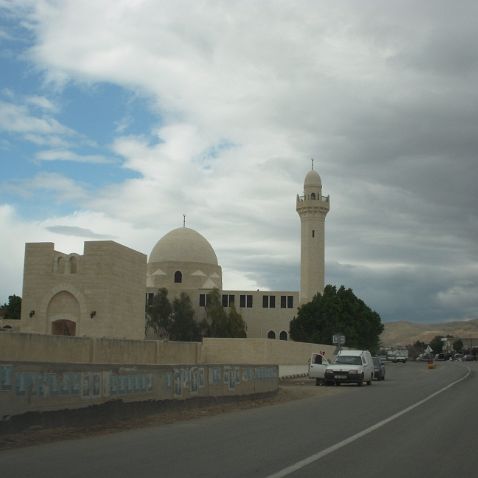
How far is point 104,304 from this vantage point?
45.7 metres

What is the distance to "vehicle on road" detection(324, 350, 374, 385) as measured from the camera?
3434 centimetres

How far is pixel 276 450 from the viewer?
37.5 feet

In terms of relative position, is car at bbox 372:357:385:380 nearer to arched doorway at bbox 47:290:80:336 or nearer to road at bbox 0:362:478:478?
arched doorway at bbox 47:290:80:336

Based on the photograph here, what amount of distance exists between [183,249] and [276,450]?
7970cm

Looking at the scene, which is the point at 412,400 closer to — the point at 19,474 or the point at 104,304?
the point at 19,474

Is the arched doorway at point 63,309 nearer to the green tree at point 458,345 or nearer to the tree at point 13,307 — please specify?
the tree at point 13,307

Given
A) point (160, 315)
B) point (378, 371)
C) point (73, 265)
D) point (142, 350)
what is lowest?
point (378, 371)

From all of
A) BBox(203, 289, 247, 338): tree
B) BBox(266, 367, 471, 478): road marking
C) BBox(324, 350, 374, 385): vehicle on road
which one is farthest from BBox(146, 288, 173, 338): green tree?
BBox(266, 367, 471, 478): road marking

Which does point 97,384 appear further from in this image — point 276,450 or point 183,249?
point 183,249

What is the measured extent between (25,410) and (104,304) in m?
32.7

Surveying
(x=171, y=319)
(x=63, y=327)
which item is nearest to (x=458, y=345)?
(x=171, y=319)

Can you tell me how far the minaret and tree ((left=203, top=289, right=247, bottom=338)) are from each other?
32.8 feet

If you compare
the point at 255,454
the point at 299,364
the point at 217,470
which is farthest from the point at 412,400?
the point at 299,364

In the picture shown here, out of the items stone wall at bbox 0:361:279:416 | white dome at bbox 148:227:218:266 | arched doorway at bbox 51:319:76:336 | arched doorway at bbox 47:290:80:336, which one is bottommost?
stone wall at bbox 0:361:279:416
